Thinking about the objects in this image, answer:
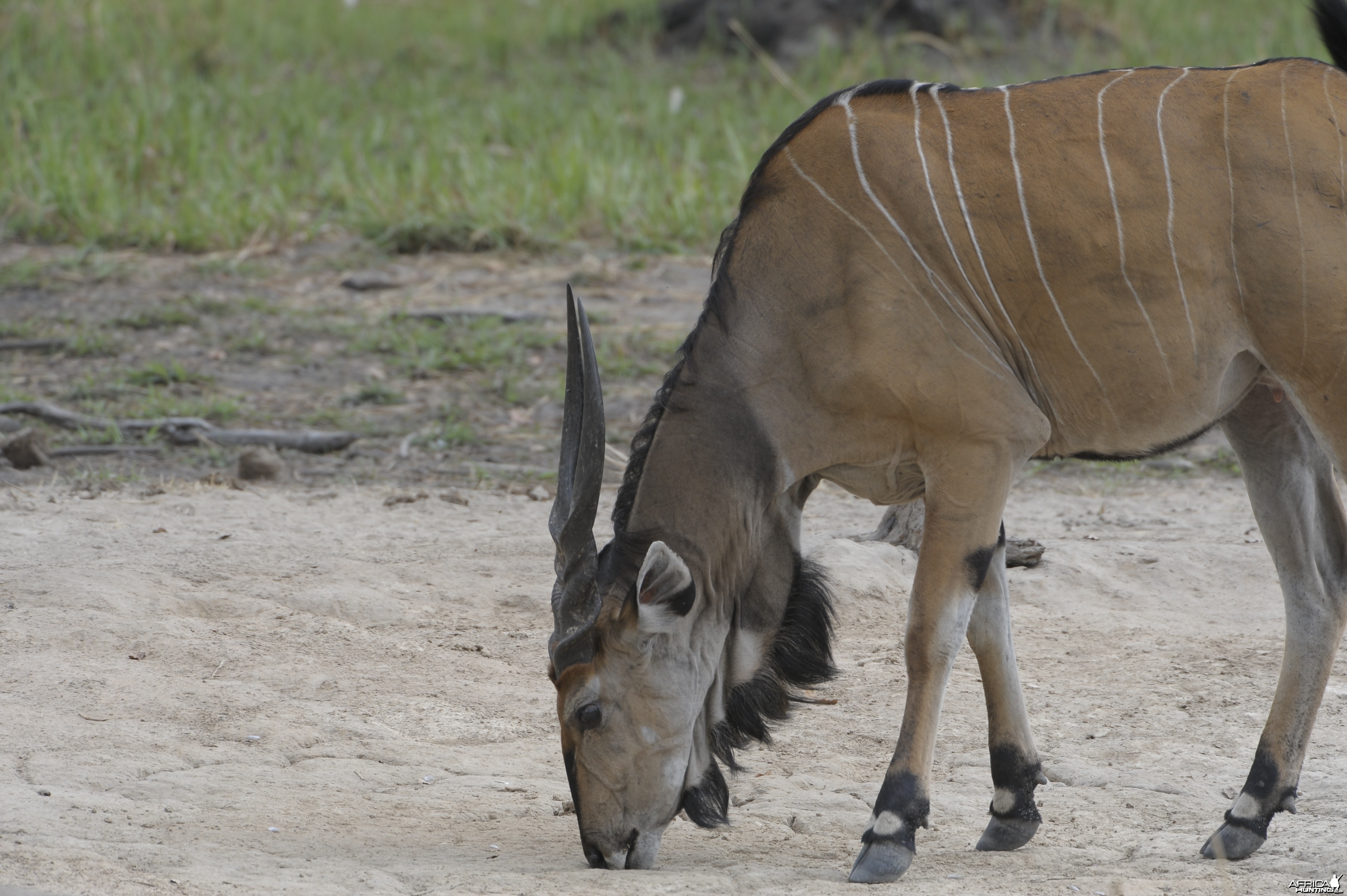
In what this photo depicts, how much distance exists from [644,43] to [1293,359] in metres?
12.4

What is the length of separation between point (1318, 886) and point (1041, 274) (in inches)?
64.6

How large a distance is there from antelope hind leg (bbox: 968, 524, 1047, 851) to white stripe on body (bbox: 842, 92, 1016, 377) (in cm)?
51

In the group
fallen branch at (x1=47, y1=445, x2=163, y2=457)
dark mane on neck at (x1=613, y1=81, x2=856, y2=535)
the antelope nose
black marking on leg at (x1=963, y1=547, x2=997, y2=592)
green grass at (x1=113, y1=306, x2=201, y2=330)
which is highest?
dark mane on neck at (x1=613, y1=81, x2=856, y2=535)

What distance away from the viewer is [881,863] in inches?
144

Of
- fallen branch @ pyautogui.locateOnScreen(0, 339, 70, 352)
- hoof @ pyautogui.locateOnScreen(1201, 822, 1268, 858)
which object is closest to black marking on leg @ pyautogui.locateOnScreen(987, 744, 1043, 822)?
hoof @ pyautogui.locateOnScreen(1201, 822, 1268, 858)

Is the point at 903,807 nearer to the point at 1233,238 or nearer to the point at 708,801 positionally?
the point at 708,801

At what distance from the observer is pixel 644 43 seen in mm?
15414

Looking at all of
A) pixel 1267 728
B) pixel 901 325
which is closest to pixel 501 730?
pixel 901 325

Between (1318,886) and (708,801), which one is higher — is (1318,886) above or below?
above

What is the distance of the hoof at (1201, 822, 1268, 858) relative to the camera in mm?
3920

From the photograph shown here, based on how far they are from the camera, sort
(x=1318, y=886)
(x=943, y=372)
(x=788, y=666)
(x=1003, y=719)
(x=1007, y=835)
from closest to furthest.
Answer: (x=1318, y=886) < (x=943, y=372) < (x=1007, y=835) < (x=1003, y=719) < (x=788, y=666)

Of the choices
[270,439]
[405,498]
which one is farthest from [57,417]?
[405,498]

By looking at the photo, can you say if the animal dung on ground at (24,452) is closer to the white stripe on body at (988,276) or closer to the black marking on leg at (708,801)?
the black marking on leg at (708,801)

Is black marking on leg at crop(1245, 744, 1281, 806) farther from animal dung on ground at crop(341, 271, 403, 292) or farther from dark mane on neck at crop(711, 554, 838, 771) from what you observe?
animal dung on ground at crop(341, 271, 403, 292)
